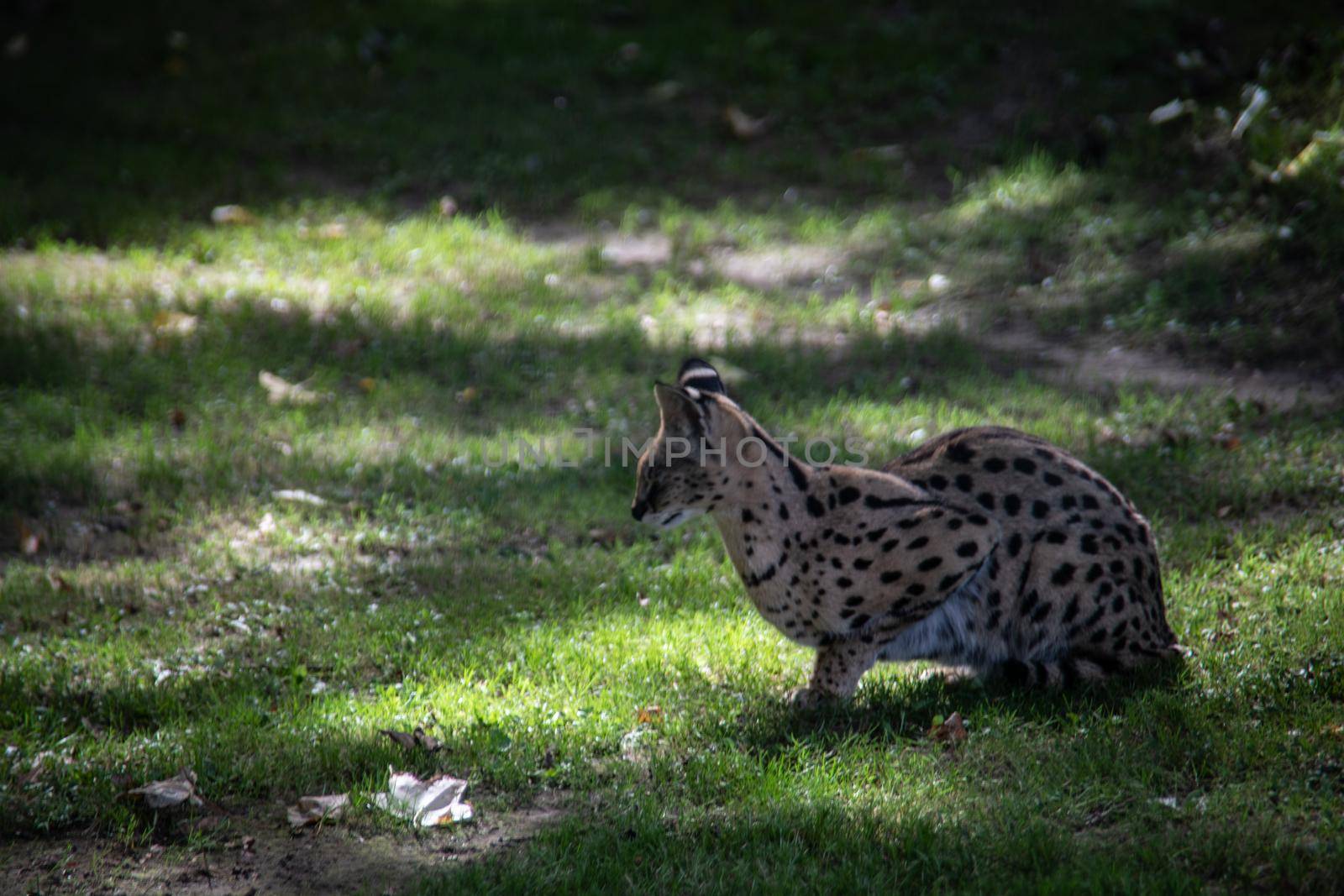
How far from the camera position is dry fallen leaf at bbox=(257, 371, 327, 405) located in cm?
931

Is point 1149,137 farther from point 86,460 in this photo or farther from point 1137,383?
point 86,460

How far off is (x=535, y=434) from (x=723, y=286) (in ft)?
8.99

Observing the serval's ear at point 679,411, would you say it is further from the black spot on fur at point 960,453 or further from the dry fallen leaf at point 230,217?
the dry fallen leaf at point 230,217

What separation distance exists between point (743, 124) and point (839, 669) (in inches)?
345

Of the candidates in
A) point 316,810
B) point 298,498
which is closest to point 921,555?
point 316,810

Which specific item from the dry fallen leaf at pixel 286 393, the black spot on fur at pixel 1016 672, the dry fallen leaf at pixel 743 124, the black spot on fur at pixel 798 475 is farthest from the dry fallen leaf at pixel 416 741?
the dry fallen leaf at pixel 743 124

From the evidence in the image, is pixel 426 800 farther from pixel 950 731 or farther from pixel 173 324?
pixel 173 324

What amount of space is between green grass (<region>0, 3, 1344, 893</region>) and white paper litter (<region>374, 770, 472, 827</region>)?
11 cm

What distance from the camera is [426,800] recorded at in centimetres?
518

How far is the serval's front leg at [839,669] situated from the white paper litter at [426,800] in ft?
5.33

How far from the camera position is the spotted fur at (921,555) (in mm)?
5789

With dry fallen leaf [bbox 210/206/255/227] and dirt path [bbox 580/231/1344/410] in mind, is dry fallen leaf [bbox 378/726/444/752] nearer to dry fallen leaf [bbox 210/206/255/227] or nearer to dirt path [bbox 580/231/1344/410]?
dirt path [bbox 580/231/1344/410]

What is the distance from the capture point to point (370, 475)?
8391mm

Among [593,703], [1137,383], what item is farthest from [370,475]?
[1137,383]
